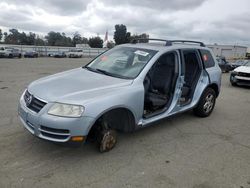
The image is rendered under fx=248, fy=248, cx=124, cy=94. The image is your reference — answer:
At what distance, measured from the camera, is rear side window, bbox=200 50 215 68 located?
18.8ft

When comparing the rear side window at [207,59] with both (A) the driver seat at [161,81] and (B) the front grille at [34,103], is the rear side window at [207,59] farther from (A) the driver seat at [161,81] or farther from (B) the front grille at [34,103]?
(B) the front grille at [34,103]

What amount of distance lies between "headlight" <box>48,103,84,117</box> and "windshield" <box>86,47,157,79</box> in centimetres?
119

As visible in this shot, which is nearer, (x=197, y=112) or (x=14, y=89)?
(x=197, y=112)

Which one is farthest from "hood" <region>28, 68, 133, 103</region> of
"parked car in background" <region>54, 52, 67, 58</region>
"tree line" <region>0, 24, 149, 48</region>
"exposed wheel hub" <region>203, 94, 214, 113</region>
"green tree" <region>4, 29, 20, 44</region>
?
"green tree" <region>4, 29, 20, 44</region>

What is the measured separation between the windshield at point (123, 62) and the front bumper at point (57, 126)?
1.25 m

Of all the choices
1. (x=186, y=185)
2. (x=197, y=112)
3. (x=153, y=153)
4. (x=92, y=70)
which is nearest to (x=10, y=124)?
(x=92, y=70)

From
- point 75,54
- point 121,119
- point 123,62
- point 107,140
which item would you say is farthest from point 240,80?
point 75,54

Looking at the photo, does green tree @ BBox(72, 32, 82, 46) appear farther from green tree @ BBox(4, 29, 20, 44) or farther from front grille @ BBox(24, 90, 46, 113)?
front grille @ BBox(24, 90, 46, 113)

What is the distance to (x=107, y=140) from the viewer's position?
379 centimetres

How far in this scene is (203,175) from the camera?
11.0 feet

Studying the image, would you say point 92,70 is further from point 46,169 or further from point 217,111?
point 217,111

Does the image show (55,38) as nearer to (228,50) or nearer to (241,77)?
(228,50)

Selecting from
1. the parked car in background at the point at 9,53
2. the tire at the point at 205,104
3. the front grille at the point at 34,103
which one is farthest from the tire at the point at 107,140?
the parked car in background at the point at 9,53

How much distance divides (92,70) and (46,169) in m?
2.02
